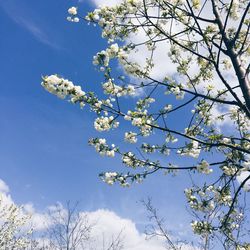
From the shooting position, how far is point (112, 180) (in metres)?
7.11

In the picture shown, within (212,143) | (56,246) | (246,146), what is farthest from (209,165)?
(56,246)

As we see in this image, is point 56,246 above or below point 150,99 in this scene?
above

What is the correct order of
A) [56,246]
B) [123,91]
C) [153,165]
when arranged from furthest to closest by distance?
[56,246]
[123,91]
[153,165]

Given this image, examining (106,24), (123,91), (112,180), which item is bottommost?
(112,180)

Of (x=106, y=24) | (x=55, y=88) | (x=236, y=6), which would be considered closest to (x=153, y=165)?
(x=55, y=88)

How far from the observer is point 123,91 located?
7285 millimetres

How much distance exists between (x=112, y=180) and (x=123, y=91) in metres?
1.52

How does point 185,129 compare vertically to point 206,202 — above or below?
above

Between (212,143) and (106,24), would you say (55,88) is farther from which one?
(212,143)

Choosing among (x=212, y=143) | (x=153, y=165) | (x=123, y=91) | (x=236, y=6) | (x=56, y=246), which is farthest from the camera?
(x=56, y=246)

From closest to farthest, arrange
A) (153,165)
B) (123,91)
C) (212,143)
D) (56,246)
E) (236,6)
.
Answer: (212,143) → (153,165) → (123,91) → (236,6) → (56,246)

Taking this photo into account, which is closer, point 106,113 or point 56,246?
point 106,113

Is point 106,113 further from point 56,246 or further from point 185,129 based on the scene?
point 56,246

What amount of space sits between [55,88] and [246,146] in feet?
10.3
